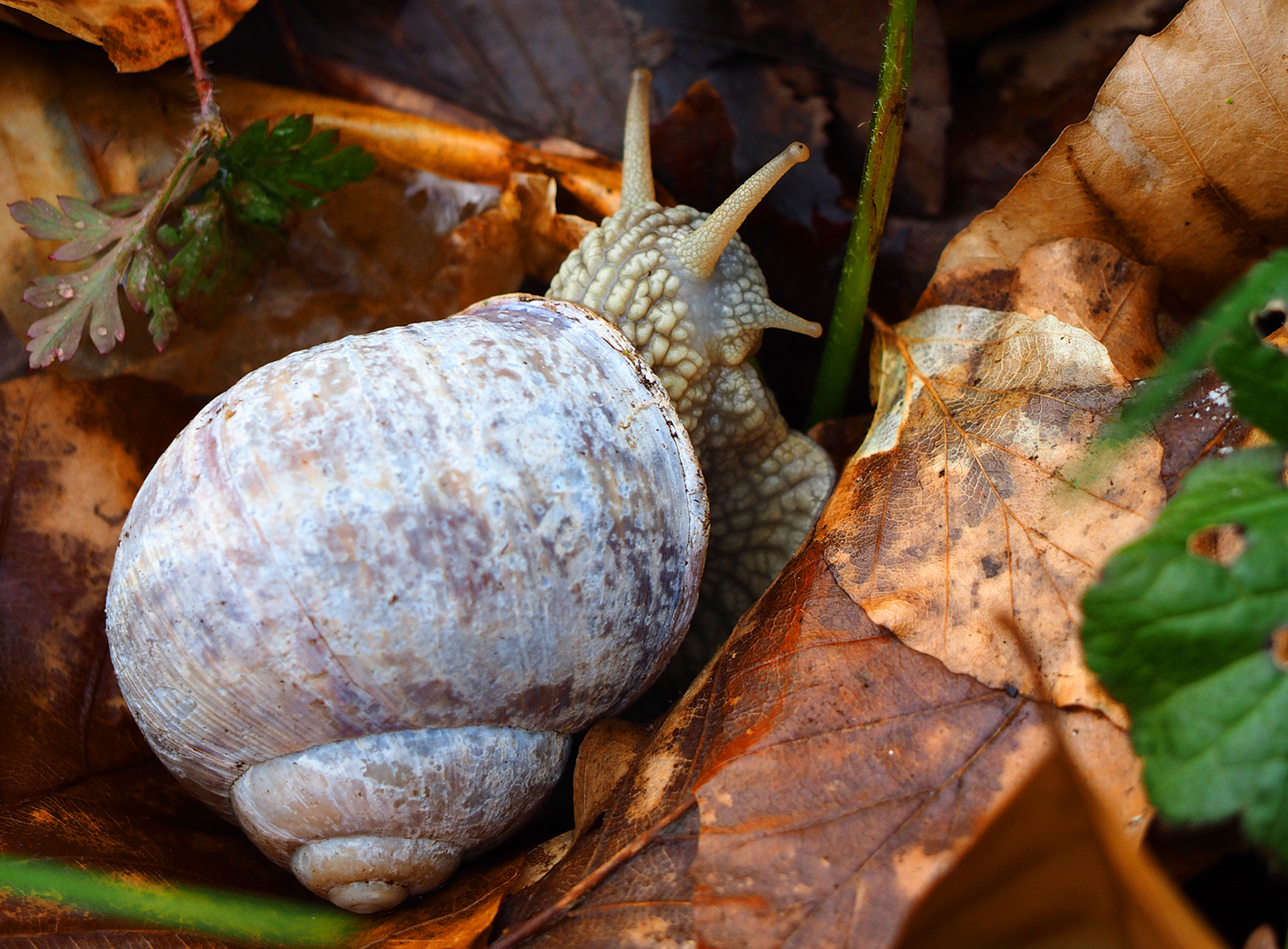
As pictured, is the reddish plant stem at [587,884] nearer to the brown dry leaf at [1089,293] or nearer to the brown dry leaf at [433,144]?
the brown dry leaf at [1089,293]

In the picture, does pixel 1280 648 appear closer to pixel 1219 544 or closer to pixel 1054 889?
pixel 1219 544

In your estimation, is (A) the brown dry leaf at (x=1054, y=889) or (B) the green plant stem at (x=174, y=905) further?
(B) the green plant stem at (x=174, y=905)

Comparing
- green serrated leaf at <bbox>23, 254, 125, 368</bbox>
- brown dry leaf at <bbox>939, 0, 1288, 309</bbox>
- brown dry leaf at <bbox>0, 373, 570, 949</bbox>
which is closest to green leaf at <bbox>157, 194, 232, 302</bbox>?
green serrated leaf at <bbox>23, 254, 125, 368</bbox>

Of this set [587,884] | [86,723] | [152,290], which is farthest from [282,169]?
[587,884]

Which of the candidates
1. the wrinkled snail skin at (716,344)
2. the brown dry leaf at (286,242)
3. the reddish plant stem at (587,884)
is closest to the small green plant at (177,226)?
the brown dry leaf at (286,242)

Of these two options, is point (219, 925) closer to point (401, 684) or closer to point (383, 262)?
point (401, 684)

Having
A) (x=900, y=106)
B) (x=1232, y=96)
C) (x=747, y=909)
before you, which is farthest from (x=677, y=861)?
(x=1232, y=96)
